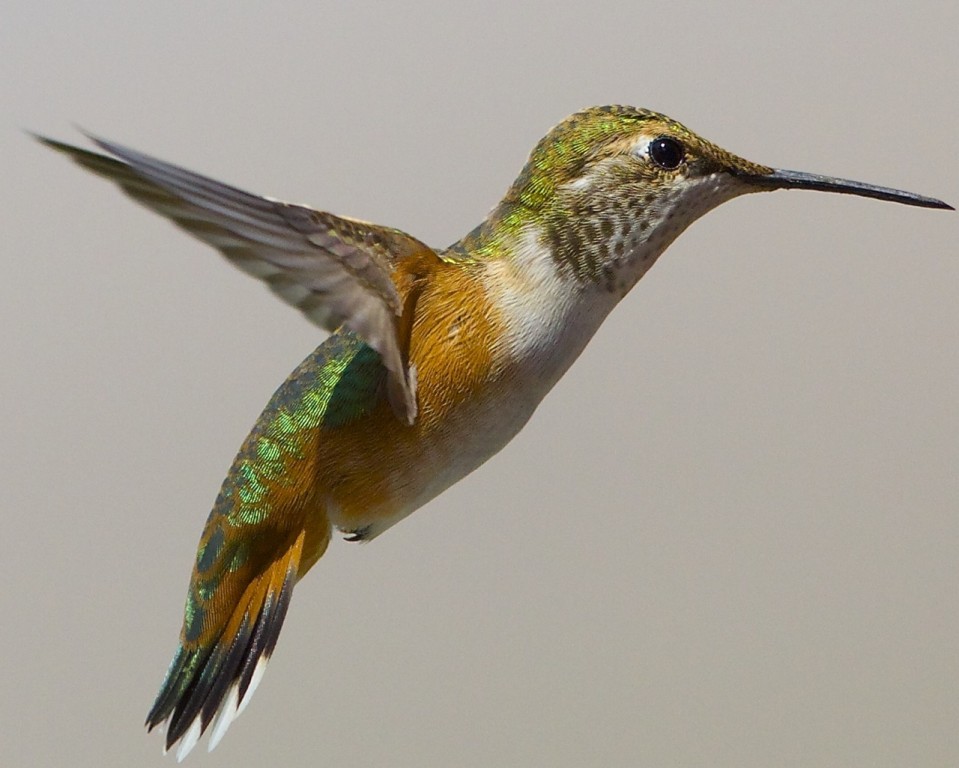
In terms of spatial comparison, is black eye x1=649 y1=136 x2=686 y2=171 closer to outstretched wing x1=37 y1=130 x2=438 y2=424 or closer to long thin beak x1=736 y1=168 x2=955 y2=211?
long thin beak x1=736 y1=168 x2=955 y2=211

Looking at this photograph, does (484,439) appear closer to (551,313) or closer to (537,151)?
(551,313)

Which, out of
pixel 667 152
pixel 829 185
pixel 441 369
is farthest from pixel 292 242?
pixel 829 185

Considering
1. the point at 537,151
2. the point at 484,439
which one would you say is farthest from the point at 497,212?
the point at 484,439

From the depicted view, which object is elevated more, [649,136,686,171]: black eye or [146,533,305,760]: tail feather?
[649,136,686,171]: black eye

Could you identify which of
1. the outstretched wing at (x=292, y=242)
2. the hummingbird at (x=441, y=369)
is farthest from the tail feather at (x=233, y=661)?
the outstretched wing at (x=292, y=242)

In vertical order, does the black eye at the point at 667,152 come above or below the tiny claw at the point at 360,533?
above

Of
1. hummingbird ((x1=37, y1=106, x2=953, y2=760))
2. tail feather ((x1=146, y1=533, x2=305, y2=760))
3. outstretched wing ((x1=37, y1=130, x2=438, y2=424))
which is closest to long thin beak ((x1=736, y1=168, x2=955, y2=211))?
hummingbird ((x1=37, y1=106, x2=953, y2=760))

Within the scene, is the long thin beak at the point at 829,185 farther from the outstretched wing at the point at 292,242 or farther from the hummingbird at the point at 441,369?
the outstretched wing at the point at 292,242

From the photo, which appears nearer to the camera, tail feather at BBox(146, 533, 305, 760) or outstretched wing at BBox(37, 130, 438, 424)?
outstretched wing at BBox(37, 130, 438, 424)

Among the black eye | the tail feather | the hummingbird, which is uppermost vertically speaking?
the black eye
